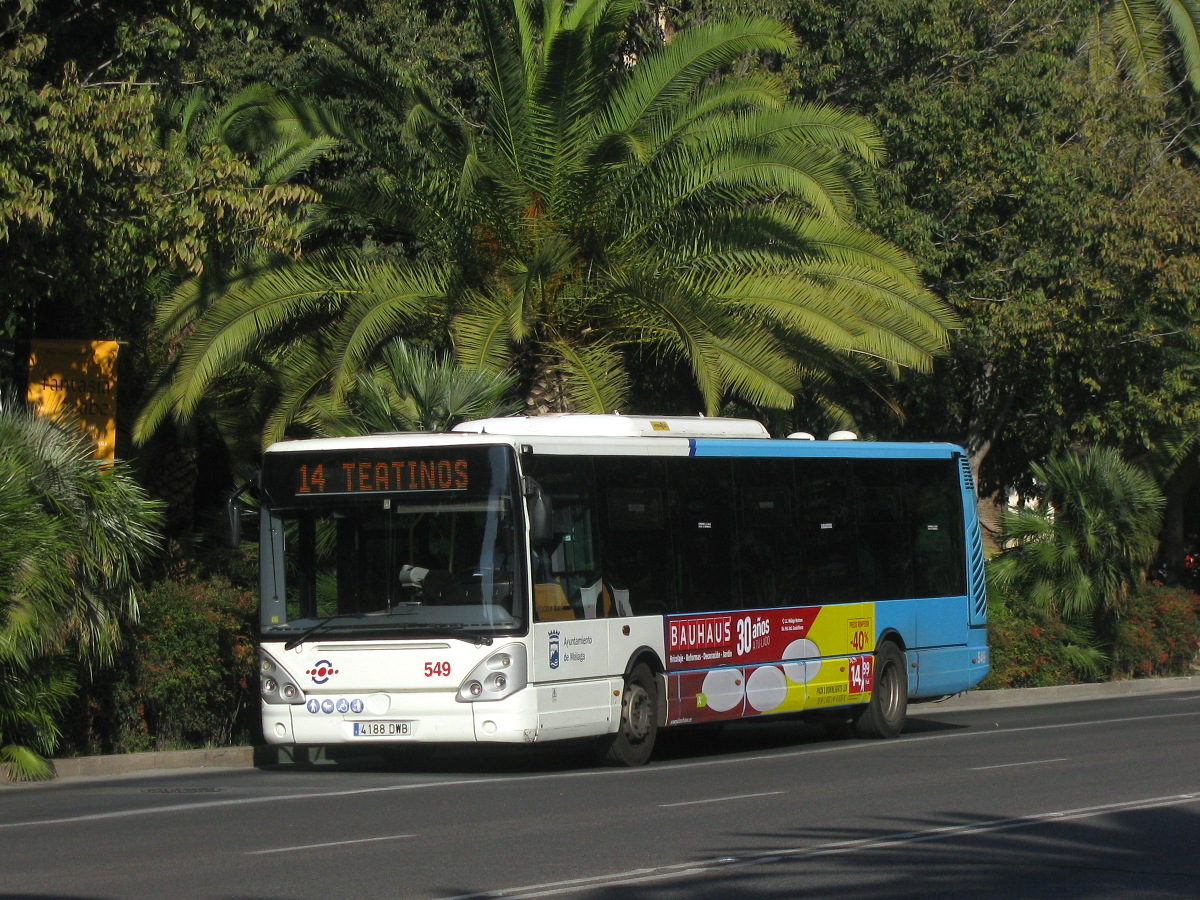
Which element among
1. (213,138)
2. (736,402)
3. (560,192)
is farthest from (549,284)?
(736,402)

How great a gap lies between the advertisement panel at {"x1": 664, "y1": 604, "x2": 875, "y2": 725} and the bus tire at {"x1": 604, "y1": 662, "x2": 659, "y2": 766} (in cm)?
22

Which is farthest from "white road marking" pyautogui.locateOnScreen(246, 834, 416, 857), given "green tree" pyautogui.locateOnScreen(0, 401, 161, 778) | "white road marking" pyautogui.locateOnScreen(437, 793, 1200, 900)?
"green tree" pyautogui.locateOnScreen(0, 401, 161, 778)

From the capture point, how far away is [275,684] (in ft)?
47.0

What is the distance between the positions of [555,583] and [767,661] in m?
3.26

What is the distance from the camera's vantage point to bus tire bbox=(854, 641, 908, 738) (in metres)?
18.3

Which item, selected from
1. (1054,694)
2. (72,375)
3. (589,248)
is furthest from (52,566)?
(1054,694)

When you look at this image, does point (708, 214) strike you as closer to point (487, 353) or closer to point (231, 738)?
point (487, 353)

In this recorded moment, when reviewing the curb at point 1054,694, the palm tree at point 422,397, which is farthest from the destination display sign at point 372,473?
the curb at point 1054,694

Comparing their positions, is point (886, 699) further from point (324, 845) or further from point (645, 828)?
point (324, 845)

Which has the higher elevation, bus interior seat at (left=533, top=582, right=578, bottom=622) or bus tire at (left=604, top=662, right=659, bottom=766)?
bus interior seat at (left=533, top=582, right=578, bottom=622)

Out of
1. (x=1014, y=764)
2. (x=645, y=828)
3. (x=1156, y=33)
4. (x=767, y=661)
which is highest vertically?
(x=1156, y=33)

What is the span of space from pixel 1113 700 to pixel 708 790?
1517cm

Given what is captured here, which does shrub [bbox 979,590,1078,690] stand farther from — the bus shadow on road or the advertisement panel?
the advertisement panel

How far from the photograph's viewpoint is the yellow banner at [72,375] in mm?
16828
